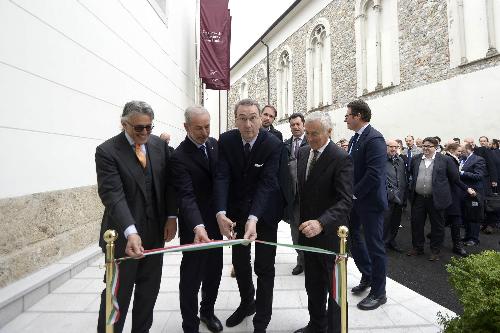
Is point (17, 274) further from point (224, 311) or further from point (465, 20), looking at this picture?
point (465, 20)

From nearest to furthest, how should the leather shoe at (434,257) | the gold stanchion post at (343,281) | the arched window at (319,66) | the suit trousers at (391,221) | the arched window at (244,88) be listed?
the gold stanchion post at (343,281)
the leather shoe at (434,257)
the suit trousers at (391,221)
the arched window at (319,66)
the arched window at (244,88)

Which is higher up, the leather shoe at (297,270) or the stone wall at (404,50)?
the stone wall at (404,50)

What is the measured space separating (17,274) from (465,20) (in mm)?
13499

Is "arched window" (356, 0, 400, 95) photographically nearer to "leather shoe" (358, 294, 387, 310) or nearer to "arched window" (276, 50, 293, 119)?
"arched window" (276, 50, 293, 119)

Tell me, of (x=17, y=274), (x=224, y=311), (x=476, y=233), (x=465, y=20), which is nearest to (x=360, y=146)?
(x=224, y=311)

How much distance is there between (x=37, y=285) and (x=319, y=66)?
20048mm

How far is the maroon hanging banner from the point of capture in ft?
38.3

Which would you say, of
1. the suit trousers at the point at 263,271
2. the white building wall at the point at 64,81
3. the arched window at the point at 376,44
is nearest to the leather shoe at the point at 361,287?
the suit trousers at the point at 263,271

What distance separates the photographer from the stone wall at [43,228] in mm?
3258

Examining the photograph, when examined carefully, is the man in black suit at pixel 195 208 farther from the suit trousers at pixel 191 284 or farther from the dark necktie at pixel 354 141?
the dark necktie at pixel 354 141

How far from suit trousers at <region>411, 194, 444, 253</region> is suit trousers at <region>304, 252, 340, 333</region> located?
3538mm

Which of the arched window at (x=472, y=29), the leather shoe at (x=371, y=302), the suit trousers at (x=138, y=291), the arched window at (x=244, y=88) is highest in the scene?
the arched window at (x=244, y=88)

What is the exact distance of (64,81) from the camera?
4.19 m

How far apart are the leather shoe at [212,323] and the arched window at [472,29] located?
1111cm
